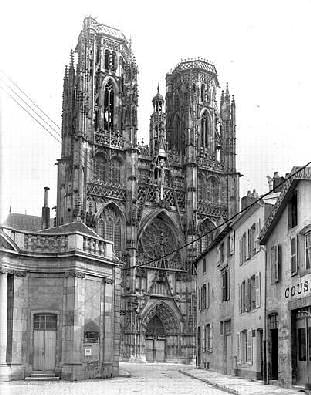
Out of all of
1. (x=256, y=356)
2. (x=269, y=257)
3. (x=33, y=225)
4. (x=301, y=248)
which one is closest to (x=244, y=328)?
(x=256, y=356)

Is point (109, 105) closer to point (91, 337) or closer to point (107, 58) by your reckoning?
point (107, 58)

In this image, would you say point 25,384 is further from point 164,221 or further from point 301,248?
point 164,221

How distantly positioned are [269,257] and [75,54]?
171 ft

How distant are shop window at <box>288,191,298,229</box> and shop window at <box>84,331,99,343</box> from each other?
8652 mm

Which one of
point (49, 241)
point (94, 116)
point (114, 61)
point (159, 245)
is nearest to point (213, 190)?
point (159, 245)

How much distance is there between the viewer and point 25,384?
915 inches

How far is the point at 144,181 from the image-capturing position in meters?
74.6

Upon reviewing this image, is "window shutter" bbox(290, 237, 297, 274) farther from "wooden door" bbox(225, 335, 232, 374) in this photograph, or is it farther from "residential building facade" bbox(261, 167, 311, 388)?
"wooden door" bbox(225, 335, 232, 374)

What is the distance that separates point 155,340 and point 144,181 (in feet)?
51.8

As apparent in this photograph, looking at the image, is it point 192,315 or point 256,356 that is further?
point 192,315

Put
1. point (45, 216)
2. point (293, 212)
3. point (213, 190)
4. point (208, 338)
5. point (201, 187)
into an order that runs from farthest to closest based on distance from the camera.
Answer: point (213, 190)
point (201, 187)
point (45, 216)
point (208, 338)
point (293, 212)

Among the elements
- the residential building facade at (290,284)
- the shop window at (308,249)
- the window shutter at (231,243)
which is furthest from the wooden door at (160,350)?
the shop window at (308,249)

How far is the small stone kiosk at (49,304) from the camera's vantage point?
25.6 m

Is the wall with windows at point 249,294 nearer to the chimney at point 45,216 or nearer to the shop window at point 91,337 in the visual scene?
the shop window at point 91,337
